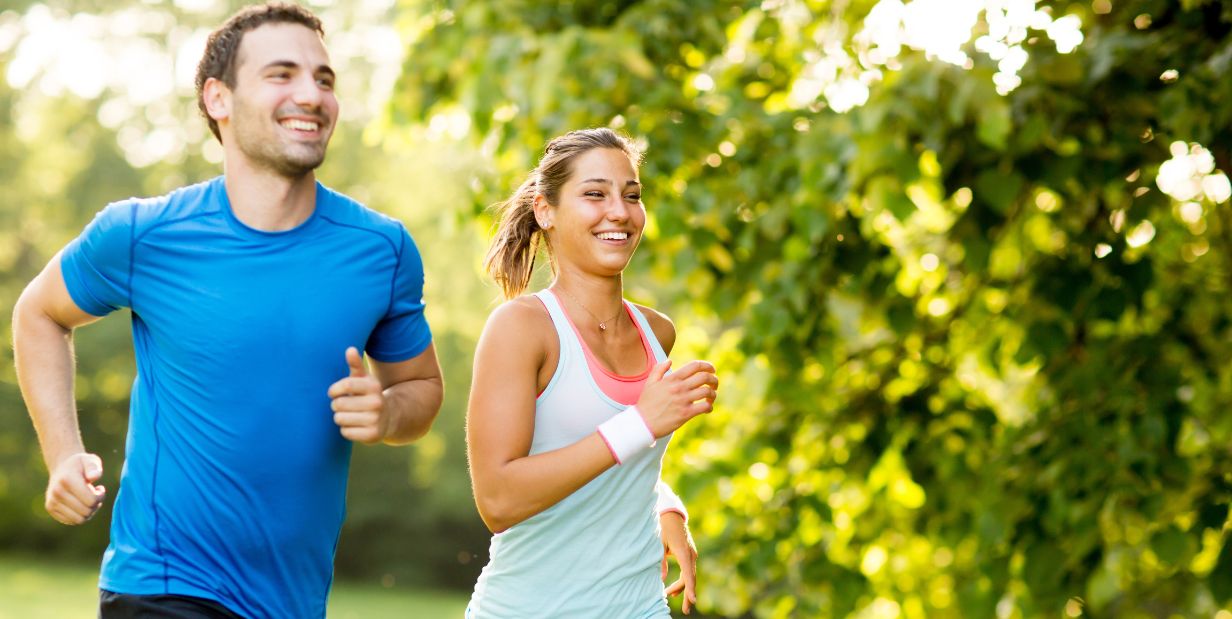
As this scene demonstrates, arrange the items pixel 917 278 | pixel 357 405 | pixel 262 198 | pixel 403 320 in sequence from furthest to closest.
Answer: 1. pixel 917 278
2. pixel 403 320
3. pixel 262 198
4. pixel 357 405

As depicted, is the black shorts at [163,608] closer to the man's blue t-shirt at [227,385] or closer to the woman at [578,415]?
the man's blue t-shirt at [227,385]

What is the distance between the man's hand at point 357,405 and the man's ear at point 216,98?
0.63m

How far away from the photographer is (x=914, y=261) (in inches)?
→ 244

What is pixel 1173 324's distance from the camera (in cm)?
496

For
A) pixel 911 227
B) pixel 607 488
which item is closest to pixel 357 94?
pixel 911 227

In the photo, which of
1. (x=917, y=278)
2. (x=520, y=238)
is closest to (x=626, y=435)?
(x=520, y=238)

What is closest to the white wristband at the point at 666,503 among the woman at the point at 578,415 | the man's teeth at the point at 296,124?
the woman at the point at 578,415

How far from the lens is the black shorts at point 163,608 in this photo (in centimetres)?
282

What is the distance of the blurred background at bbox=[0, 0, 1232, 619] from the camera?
449 cm

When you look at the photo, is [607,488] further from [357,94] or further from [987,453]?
[357,94]

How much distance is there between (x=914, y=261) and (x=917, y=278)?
10 cm

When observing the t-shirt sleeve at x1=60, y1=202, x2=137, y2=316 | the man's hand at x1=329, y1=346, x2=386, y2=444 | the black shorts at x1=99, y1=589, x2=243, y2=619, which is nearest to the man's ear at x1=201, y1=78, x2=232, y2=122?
the t-shirt sleeve at x1=60, y1=202, x2=137, y2=316

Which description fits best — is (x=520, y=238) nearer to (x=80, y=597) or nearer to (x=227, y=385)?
(x=227, y=385)

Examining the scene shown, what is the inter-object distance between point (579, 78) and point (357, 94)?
22.2m
